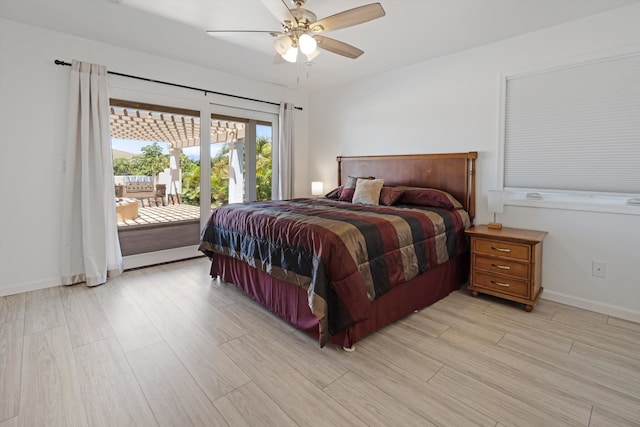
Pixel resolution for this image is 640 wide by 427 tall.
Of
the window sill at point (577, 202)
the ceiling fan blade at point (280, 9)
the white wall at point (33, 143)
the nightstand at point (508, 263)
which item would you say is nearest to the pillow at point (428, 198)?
the nightstand at point (508, 263)

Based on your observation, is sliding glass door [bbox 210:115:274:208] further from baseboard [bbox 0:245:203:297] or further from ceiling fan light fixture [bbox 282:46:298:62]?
ceiling fan light fixture [bbox 282:46:298:62]

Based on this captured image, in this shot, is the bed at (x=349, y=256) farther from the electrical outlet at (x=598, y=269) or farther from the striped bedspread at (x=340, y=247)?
the electrical outlet at (x=598, y=269)

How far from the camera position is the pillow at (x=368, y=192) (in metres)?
3.65

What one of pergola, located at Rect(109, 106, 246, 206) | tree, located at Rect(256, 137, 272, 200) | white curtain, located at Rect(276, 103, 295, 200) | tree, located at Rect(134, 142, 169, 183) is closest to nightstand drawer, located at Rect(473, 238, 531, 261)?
white curtain, located at Rect(276, 103, 295, 200)

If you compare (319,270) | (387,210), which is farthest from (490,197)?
(319,270)

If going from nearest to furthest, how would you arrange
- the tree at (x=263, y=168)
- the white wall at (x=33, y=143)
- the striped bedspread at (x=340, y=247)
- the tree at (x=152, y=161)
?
the striped bedspread at (x=340, y=247)
the white wall at (x=33, y=143)
the tree at (x=152, y=161)
the tree at (x=263, y=168)

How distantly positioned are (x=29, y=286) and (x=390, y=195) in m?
3.91

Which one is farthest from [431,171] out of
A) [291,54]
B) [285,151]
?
[285,151]

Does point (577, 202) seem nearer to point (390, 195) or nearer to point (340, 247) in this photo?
point (390, 195)

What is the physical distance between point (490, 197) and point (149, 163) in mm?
4013

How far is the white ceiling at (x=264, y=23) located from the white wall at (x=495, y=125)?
17 centimetres

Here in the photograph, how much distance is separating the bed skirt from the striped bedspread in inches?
4.7

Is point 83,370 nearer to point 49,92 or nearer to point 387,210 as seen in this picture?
point 387,210

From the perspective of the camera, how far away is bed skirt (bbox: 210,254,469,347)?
2.24 metres
